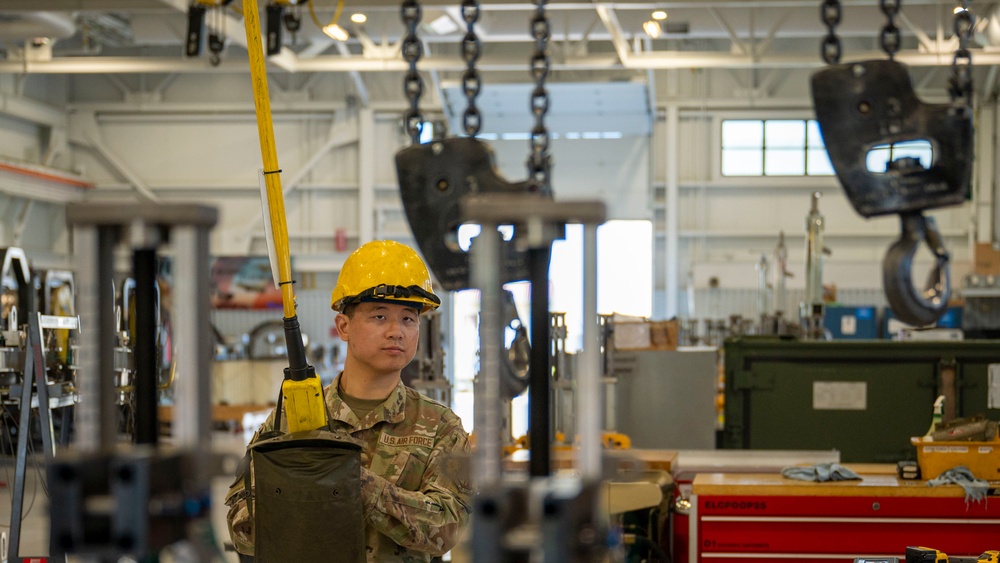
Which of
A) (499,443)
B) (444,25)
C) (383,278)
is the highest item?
(444,25)

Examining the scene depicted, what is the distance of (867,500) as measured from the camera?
15.3ft

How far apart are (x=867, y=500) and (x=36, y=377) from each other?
3950 millimetres

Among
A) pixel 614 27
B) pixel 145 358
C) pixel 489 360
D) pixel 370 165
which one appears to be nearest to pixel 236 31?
pixel 614 27

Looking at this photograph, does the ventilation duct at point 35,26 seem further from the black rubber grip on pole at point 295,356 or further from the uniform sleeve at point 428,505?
the uniform sleeve at point 428,505

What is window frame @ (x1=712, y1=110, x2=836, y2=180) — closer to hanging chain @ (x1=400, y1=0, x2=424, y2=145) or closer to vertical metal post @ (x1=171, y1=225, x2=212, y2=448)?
hanging chain @ (x1=400, y1=0, x2=424, y2=145)

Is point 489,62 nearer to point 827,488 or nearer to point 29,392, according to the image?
point 29,392

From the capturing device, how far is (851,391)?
20.2 ft

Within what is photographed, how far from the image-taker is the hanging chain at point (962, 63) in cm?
329

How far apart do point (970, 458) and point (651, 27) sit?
7.25 m

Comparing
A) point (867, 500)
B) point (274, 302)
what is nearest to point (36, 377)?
point (867, 500)

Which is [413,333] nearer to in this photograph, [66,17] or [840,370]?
[840,370]

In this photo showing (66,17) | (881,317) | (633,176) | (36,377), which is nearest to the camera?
(36,377)

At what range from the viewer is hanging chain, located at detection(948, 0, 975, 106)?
129 inches

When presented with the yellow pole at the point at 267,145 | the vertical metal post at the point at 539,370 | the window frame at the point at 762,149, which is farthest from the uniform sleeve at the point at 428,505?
the window frame at the point at 762,149
